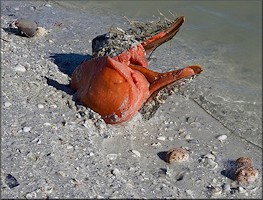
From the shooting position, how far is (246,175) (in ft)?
13.6

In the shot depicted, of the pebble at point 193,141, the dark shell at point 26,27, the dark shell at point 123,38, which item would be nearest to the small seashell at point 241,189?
the pebble at point 193,141

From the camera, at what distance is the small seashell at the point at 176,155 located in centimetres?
426

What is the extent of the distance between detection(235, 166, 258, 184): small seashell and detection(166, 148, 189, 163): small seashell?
0.41 meters

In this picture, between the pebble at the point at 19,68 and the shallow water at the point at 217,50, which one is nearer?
the pebble at the point at 19,68

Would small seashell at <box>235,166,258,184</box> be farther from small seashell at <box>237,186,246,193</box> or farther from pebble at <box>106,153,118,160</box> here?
pebble at <box>106,153,118,160</box>

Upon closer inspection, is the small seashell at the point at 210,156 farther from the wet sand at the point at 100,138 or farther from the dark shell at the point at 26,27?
the dark shell at the point at 26,27

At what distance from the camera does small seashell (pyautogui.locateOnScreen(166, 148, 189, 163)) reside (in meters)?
4.26

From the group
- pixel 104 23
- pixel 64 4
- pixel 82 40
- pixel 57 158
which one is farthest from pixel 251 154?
pixel 64 4

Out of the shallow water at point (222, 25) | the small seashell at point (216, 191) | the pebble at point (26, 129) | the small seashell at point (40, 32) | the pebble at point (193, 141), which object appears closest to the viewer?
the small seashell at point (216, 191)

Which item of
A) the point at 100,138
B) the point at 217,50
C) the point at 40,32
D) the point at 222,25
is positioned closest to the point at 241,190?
the point at 100,138

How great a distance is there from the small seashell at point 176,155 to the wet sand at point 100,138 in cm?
5

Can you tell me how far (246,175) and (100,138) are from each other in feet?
3.70

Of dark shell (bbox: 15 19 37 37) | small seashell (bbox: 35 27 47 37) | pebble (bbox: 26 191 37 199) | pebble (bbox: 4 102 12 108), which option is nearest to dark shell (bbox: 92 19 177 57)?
pebble (bbox: 4 102 12 108)

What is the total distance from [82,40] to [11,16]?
93 cm
